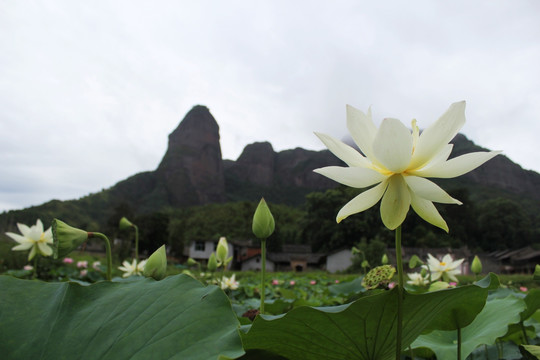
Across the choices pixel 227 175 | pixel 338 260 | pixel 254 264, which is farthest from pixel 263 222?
pixel 227 175

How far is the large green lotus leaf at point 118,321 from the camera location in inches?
17.9

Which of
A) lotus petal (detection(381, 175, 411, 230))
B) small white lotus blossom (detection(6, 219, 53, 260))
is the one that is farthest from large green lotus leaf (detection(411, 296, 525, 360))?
small white lotus blossom (detection(6, 219, 53, 260))

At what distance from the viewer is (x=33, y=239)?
1.81 m

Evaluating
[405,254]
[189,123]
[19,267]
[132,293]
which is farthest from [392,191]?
[189,123]

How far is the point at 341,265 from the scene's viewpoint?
23922mm

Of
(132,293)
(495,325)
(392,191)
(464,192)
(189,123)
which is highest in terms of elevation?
(189,123)

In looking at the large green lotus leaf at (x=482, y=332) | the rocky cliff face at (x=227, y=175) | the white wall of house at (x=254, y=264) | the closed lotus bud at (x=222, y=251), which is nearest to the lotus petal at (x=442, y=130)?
the large green lotus leaf at (x=482, y=332)

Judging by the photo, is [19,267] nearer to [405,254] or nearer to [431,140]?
[431,140]

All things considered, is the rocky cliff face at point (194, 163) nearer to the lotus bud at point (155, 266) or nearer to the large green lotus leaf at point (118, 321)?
the lotus bud at point (155, 266)

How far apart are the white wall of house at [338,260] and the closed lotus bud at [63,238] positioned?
78.0ft

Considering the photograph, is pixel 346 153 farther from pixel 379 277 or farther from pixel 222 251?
pixel 222 251

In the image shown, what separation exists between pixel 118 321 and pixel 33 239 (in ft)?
5.39

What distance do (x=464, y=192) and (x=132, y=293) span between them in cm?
3293

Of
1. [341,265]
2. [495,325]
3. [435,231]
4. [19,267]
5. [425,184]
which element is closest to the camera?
[425,184]
